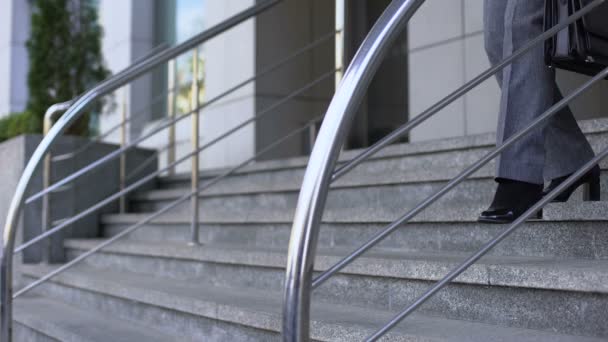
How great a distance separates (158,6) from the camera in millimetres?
8945

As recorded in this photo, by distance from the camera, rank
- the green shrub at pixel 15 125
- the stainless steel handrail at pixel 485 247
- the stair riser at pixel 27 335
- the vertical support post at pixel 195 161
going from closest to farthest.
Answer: the stainless steel handrail at pixel 485 247 < the stair riser at pixel 27 335 < the vertical support post at pixel 195 161 < the green shrub at pixel 15 125

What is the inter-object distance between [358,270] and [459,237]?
1.25ft

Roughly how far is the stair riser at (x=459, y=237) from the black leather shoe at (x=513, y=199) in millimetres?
143

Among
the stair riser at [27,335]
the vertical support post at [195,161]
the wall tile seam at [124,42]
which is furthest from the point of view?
the wall tile seam at [124,42]

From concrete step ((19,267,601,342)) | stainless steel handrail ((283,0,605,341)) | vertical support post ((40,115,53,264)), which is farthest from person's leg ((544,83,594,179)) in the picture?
vertical support post ((40,115,53,264))

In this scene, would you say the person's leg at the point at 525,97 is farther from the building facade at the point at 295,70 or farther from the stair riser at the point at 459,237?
the building facade at the point at 295,70

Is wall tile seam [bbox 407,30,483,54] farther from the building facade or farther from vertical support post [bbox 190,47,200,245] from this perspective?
vertical support post [bbox 190,47,200,245]

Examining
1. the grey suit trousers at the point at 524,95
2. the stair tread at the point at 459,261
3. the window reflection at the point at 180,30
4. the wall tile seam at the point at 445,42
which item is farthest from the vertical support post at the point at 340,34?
the window reflection at the point at 180,30

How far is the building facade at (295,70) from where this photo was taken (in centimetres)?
450

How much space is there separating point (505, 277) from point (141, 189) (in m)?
3.82

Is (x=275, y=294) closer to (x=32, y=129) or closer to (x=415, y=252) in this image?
(x=415, y=252)

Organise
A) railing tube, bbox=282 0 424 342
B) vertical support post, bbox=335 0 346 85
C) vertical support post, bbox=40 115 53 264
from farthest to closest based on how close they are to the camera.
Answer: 1. vertical support post, bbox=40 115 53 264
2. vertical support post, bbox=335 0 346 85
3. railing tube, bbox=282 0 424 342

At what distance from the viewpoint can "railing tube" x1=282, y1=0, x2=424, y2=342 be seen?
1430mm

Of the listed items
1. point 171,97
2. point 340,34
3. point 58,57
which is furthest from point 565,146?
point 58,57
